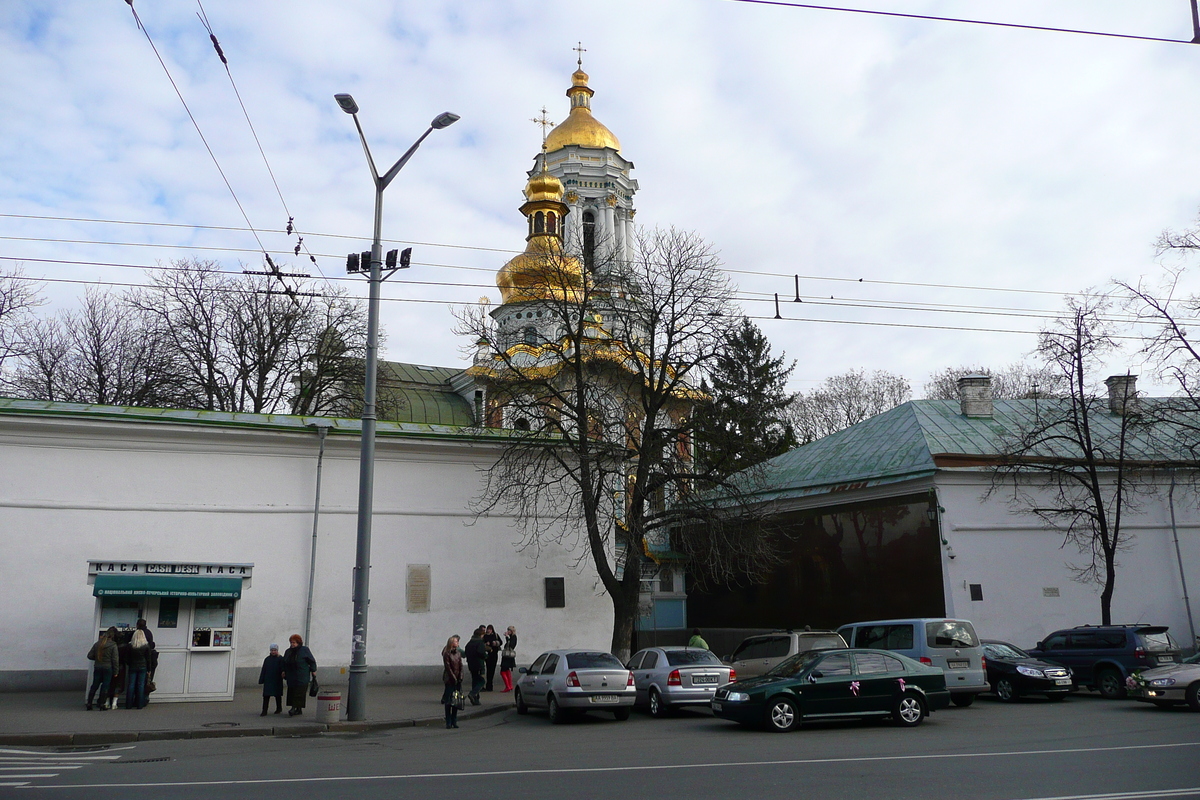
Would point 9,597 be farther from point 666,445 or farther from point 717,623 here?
point 717,623

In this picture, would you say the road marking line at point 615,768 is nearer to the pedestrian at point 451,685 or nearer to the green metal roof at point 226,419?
the pedestrian at point 451,685

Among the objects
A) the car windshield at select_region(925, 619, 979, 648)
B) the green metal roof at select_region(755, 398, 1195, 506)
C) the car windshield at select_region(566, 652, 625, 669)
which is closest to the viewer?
the car windshield at select_region(566, 652, 625, 669)

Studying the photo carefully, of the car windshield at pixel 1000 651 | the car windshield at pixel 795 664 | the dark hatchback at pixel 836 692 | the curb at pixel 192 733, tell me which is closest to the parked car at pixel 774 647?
the car windshield at pixel 1000 651

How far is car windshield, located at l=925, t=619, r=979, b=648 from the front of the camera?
18.5m

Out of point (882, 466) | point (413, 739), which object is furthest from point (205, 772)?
point (882, 466)

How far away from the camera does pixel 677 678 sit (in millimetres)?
17703

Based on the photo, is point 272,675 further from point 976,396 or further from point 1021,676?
point 976,396

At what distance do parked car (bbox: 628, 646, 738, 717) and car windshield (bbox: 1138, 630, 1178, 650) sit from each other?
9.39 meters

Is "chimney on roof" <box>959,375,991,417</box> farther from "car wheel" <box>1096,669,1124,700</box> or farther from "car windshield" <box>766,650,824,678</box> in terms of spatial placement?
"car windshield" <box>766,650,824,678</box>

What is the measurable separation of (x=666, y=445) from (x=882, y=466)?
8901mm

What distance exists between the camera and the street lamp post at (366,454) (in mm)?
16281

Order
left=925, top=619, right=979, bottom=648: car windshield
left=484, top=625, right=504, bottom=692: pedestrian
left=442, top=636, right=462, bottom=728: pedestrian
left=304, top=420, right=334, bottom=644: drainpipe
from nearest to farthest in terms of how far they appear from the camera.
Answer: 1. left=442, top=636, right=462, bottom=728: pedestrian
2. left=925, top=619, right=979, bottom=648: car windshield
3. left=304, top=420, right=334, bottom=644: drainpipe
4. left=484, top=625, right=504, bottom=692: pedestrian

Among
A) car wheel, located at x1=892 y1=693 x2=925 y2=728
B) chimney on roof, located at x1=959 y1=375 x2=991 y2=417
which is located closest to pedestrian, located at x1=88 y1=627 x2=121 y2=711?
car wheel, located at x1=892 y1=693 x2=925 y2=728

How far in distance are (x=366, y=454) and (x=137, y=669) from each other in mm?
5795
